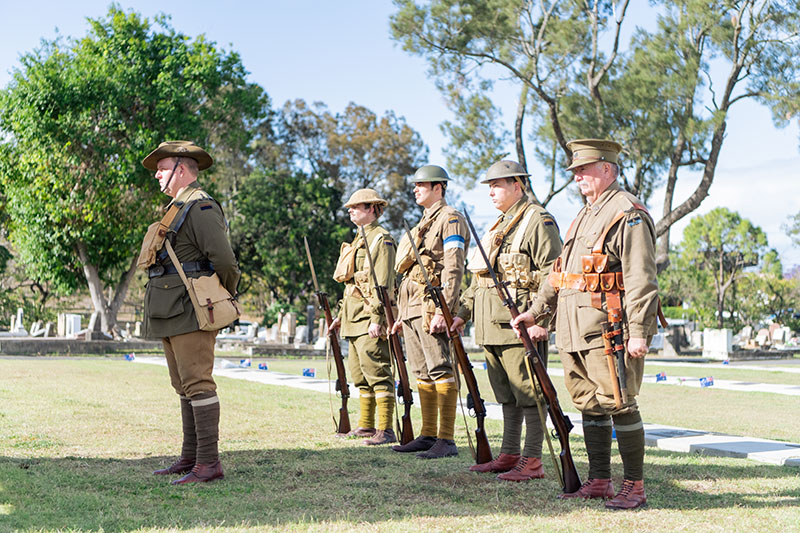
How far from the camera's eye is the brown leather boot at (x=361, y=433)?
7.95 metres

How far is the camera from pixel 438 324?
263 inches

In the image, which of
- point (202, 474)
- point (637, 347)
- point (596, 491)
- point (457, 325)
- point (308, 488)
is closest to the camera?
point (637, 347)

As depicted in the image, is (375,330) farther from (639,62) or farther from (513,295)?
(639,62)

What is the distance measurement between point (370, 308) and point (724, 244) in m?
55.8

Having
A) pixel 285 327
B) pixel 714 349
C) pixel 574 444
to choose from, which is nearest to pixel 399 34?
pixel 285 327

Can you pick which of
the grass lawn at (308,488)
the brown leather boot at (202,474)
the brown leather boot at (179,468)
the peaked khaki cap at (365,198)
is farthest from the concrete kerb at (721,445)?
the brown leather boot at (179,468)

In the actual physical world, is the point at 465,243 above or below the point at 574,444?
above

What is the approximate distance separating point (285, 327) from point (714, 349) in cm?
1718

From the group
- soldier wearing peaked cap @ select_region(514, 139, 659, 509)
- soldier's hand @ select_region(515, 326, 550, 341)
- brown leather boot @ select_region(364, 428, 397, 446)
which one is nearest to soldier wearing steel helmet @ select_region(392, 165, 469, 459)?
brown leather boot @ select_region(364, 428, 397, 446)

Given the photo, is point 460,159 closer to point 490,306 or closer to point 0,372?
point 0,372

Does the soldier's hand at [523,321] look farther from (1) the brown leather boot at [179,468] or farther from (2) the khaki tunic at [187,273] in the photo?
(1) the brown leather boot at [179,468]

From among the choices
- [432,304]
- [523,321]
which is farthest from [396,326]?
[523,321]

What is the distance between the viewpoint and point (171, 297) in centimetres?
562

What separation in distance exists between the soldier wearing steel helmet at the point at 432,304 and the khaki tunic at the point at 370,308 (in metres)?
0.34
